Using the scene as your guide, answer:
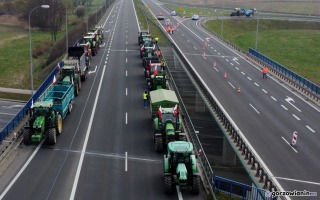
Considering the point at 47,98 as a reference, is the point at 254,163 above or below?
below

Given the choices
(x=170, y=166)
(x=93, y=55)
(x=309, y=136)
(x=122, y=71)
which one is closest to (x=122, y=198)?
(x=170, y=166)

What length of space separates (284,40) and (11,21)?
83.8m

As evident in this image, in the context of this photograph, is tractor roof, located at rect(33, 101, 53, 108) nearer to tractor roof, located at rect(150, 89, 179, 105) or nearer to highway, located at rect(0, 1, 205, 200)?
highway, located at rect(0, 1, 205, 200)

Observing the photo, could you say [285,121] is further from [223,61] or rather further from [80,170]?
[223,61]

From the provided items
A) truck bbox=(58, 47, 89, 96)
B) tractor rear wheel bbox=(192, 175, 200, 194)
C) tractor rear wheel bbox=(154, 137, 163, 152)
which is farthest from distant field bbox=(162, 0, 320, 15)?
tractor rear wheel bbox=(192, 175, 200, 194)

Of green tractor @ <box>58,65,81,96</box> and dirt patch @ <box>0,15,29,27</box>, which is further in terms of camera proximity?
dirt patch @ <box>0,15,29,27</box>

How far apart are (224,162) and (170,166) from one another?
28.2 ft

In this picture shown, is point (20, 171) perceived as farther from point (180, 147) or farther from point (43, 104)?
point (180, 147)

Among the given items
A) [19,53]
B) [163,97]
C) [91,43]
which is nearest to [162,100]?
[163,97]

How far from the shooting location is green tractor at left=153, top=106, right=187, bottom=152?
28.9 m

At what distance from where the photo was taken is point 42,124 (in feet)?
101

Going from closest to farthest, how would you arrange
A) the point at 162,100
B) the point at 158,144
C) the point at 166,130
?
the point at 166,130, the point at 158,144, the point at 162,100

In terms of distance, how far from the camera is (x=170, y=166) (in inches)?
934

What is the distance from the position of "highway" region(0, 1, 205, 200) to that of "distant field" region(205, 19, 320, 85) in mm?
38837
